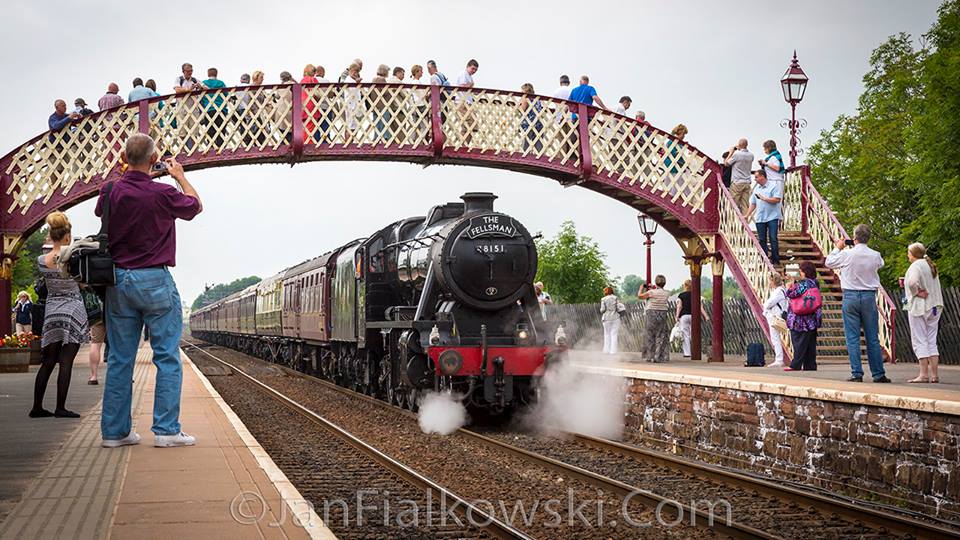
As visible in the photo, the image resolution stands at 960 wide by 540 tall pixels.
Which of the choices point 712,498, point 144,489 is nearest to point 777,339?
point 712,498

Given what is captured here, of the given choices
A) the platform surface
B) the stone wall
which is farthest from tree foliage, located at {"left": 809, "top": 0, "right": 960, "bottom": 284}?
the stone wall

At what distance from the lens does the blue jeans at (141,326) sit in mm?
6805

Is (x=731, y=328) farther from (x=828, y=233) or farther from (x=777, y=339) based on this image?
(x=777, y=339)

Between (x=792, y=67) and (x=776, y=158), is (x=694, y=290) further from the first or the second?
(x=792, y=67)

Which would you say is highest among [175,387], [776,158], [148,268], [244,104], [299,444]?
[244,104]

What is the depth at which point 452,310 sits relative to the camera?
1347 cm

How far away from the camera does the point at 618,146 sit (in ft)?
67.4

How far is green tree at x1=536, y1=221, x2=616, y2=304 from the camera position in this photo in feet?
161

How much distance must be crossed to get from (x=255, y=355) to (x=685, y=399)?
104 feet

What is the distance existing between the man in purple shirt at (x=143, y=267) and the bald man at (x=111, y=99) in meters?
14.6

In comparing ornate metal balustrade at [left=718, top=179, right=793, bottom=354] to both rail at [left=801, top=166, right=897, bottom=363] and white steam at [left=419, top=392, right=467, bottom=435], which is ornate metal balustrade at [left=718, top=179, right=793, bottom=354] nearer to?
rail at [left=801, top=166, right=897, bottom=363]

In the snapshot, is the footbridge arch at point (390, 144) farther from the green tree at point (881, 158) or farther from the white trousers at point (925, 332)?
the green tree at point (881, 158)

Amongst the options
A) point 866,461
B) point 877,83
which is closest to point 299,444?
point 866,461

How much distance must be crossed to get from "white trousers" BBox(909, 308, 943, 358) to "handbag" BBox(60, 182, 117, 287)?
8.61 metres
